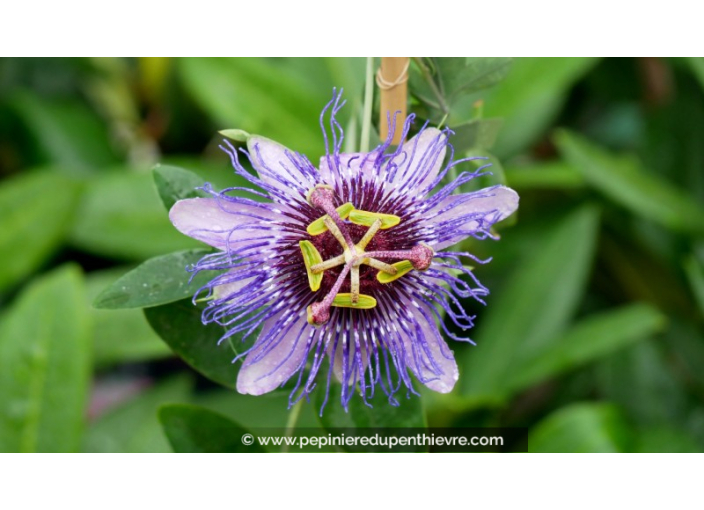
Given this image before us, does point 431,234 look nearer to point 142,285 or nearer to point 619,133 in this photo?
point 142,285

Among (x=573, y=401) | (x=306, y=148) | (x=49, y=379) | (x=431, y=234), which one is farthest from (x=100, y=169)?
(x=431, y=234)

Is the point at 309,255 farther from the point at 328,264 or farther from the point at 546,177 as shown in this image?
the point at 546,177

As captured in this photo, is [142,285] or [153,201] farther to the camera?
[153,201]

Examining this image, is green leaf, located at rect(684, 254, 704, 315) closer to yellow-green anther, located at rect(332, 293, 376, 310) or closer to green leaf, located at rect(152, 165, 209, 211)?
yellow-green anther, located at rect(332, 293, 376, 310)

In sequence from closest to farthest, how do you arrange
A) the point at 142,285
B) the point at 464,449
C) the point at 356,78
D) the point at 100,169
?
1. the point at 142,285
2. the point at 464,449
3. the point at 356,78
4. the point at 100,169

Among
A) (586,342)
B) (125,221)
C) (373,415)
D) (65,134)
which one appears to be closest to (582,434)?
(586,342)
